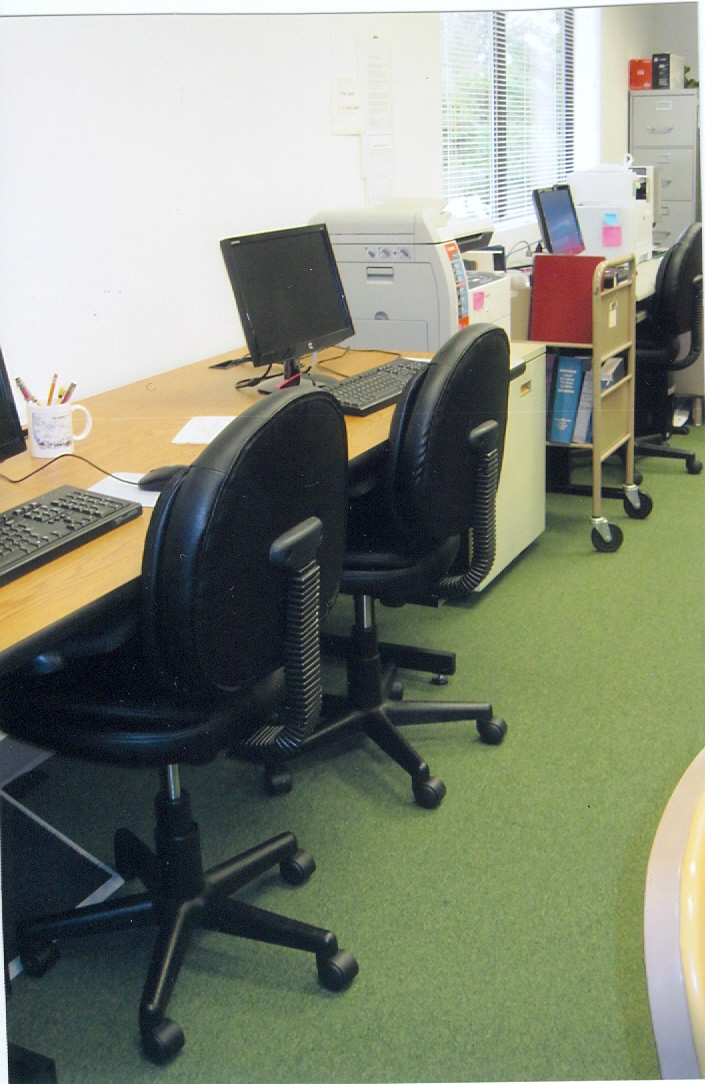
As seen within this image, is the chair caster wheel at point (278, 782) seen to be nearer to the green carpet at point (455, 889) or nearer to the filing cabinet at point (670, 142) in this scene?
the green carpet at point (455, 889)

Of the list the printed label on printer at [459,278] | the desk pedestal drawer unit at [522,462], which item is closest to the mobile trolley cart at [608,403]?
the desk pedestal drawer unit at [522,462]

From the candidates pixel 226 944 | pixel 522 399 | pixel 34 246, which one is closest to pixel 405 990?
pixel 226 944

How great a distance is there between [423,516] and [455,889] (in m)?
0.64

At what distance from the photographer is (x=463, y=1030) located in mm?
1446

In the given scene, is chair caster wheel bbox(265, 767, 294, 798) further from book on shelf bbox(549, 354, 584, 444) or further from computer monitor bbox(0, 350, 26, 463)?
book on shelf bbox(549, 354, 584, 444)

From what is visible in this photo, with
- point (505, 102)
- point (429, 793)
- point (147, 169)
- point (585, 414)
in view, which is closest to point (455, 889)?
point (429, 793)

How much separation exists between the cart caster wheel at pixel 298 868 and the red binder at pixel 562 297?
6.34 feet

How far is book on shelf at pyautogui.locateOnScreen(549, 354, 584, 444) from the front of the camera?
3170 millimetres

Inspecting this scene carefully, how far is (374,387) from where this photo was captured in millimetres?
2182

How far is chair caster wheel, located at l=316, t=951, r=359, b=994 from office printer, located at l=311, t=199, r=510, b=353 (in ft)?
5.12

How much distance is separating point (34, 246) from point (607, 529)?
1844mm

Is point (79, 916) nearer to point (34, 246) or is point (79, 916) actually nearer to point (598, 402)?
point (34, 246)

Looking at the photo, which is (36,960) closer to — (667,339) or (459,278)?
(459,278)

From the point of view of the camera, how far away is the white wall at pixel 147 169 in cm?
207
